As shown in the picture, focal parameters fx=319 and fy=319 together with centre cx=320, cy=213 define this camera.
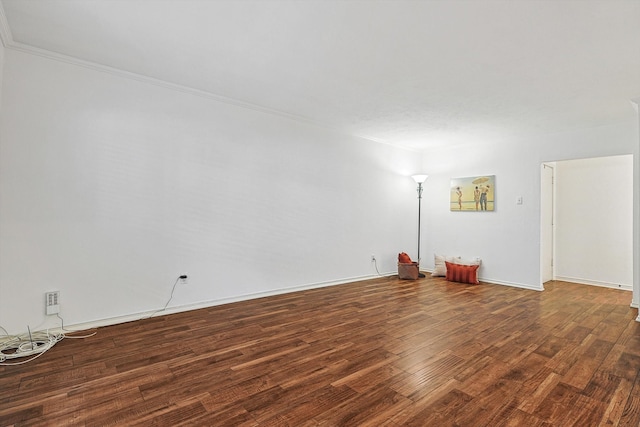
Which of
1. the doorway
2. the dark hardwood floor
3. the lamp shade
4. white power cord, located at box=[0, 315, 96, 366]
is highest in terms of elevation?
the lamp shade

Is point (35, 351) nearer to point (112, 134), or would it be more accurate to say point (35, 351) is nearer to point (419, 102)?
point (112, 134)

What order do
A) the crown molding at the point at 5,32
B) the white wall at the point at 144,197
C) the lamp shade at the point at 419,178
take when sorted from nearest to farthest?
1. the crown molding at the point at 5,32
2. the white wall at the point at 144,197
3. the lamp shade at the point at 419,178

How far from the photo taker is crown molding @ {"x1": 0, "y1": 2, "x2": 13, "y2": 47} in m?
2.36

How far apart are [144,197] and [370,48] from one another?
2.68 m

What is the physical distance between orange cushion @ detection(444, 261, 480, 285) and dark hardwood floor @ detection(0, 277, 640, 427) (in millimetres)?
1684

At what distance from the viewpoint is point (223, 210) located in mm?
3947

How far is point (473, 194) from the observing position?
232 inches

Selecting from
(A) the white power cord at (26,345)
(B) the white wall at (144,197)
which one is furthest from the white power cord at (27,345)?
(B) the white wall at (144,197)

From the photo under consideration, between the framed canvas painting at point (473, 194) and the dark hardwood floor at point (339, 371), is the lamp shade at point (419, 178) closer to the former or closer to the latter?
the framed canvas painting at point (473, 194)

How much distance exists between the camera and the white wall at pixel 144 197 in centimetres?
280

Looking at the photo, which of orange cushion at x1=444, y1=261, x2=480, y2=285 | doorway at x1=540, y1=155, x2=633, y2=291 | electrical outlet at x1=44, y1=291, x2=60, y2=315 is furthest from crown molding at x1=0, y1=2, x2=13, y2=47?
doorway at x1=540, y1=155, x2=633, y2=291

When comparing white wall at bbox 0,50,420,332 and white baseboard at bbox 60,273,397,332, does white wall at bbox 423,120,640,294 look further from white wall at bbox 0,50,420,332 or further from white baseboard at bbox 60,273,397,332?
white baseboard at bbox 60,273,397,332

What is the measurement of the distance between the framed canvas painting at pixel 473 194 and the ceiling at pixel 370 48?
1.75 meters

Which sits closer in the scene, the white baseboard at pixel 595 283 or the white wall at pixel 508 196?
the white wall at pixel 508 196
